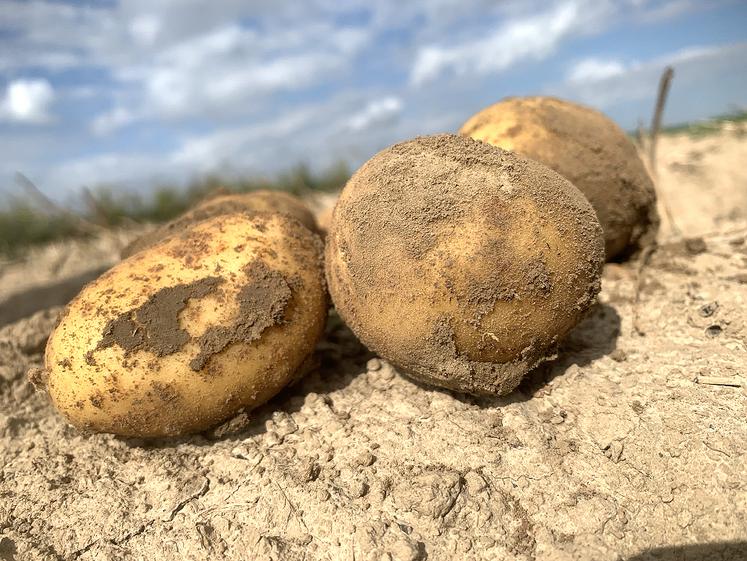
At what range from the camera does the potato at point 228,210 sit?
270 cm

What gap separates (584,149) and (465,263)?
1262 millimetres

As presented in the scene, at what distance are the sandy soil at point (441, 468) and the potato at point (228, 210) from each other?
876 mm

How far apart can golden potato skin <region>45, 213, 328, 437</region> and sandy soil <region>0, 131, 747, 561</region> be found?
7.9 inches

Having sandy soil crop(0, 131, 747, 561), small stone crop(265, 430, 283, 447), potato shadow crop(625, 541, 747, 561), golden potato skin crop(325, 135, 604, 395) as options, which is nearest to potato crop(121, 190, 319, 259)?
golden potato skin crop(325, 135, 604, 395)

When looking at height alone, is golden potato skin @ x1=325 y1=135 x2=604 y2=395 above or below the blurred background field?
above

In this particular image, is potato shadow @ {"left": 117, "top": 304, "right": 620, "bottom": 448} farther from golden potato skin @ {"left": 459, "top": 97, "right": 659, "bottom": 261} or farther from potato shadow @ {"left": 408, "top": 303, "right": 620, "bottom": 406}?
golden potato skin @ {"left": 459, "top": 97, "right": 659, "bottom": 261}

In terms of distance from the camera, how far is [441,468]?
6.15 ft

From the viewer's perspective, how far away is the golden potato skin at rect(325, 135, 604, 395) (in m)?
1.92

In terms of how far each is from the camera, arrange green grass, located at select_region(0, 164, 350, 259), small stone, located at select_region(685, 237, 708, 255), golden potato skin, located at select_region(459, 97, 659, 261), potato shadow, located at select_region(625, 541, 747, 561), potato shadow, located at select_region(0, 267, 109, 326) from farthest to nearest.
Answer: green grass, located at select_region(0, 164, 350, 259)
potato shadow, located at select_region(0, 267, 109, 326)
small stone, located at select_region(685, 237, 708, 255)
golden potato skin, located at select_region(459, 97, 659, 261)
potato shadow, located at select_region(625, 541, 747, 561)

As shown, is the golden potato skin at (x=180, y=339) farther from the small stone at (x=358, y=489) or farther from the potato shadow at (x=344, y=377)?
the small stone at (x=358, y=489)

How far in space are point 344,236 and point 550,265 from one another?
774 mm

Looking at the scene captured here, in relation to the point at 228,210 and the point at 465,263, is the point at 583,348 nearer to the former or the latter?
the point at 465,263

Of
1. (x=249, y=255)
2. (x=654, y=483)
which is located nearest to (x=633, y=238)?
(x=654, y=483)

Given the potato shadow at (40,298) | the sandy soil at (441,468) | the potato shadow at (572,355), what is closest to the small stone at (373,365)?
the sandy soil at (441,468)
